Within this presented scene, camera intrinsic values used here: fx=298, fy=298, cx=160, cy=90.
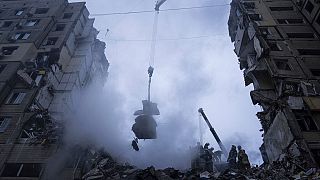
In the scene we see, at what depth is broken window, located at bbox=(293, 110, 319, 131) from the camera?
22094mm

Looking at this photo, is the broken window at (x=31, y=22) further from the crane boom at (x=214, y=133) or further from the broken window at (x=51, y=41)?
the crane boom at (x=214, y=133)

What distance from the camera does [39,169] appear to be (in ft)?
73.3

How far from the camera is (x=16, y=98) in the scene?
2709 cm

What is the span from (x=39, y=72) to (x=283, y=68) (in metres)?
23.2

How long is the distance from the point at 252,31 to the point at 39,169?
2398cm

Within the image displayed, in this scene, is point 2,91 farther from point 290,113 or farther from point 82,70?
point 290,113

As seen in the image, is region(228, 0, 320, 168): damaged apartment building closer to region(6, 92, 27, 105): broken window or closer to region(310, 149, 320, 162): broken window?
region(310, 149, 320, 162): broken window

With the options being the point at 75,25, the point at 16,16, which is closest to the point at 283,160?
the point at 75,25

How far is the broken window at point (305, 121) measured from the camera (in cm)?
2209

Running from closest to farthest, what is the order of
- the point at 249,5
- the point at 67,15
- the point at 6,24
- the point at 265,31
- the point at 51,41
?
1. the point at 265,31
2. the point at 51,41
3. the point at 249,5
4. the point at 6,24
5. the point at 67,15

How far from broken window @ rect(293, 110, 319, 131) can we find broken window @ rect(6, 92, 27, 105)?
23225mm

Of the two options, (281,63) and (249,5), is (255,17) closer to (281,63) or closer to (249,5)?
(249,5)

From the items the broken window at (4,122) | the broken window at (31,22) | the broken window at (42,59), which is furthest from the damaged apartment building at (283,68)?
the broken window at (31,22)

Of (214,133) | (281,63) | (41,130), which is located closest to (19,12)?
(41,130)
